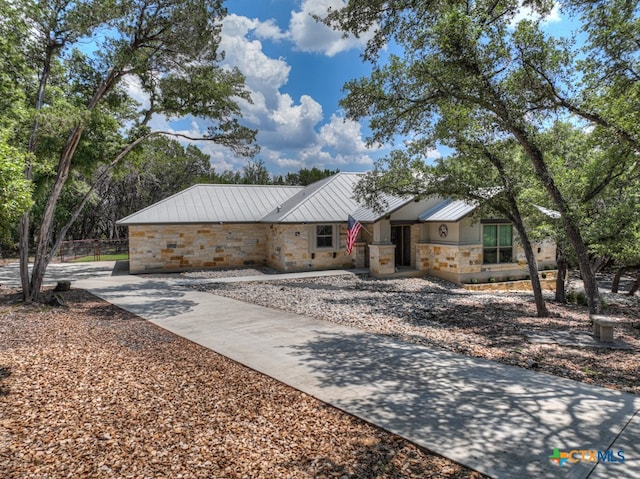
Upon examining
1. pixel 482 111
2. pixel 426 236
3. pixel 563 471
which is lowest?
pixel 563 471

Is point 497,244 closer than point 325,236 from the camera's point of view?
Yes

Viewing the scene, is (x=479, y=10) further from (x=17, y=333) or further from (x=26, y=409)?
(x=17, y=333)

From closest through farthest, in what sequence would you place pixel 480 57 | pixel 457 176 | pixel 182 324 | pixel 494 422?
1. pixel 494 422
2. pixel 480 57
3. pixel 182 324
4. pixel 457 176

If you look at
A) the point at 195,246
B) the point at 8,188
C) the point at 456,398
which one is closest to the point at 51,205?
the point at 8,188

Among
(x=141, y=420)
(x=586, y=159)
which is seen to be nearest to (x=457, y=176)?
(x=586, y=159)

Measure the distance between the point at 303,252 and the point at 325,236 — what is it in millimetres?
1304

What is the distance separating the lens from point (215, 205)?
1880cm

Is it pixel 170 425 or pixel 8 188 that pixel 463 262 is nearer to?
pixel 170 425

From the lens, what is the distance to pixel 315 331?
7406 millimetres

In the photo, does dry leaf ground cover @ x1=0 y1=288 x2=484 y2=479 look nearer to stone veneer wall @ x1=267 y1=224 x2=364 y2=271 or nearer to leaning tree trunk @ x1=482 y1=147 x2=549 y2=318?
leaning tree trunk @ x1=482 y1=147 x2=549 y2=318

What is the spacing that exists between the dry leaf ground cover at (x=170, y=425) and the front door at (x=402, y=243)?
1374 cm

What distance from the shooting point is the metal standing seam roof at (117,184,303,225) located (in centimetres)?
1689

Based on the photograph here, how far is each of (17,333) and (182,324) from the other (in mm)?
2775

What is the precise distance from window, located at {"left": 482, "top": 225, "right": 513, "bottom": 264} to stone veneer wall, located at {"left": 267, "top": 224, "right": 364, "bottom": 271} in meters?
5.37
